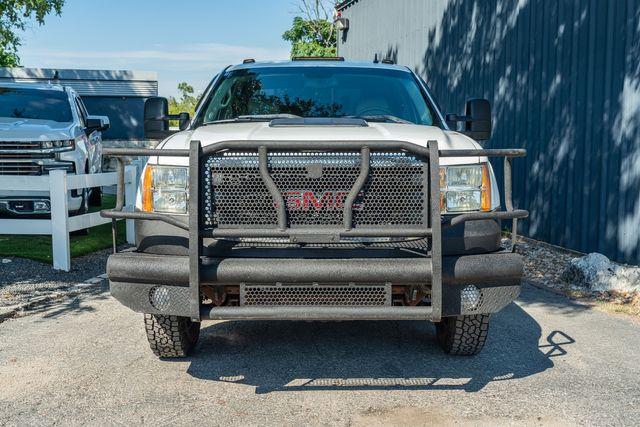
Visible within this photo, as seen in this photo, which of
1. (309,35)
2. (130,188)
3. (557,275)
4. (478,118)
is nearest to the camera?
(478,118)

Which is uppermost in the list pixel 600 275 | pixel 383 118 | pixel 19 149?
pixel 383 118

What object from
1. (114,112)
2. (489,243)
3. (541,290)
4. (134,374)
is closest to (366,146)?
(489,243)

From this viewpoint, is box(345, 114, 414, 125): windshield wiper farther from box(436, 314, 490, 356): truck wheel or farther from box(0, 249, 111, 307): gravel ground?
box(0, 249, 111, 307): gravel ground

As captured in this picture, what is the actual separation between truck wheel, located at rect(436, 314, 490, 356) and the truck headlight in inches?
77.1

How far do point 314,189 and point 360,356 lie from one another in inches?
61.8

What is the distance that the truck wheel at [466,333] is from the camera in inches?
192

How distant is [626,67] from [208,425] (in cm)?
663

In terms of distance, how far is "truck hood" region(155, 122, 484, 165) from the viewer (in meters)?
4.31

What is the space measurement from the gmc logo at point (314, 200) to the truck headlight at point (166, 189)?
63cm

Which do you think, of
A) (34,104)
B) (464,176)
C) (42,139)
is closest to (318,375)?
(464,176)

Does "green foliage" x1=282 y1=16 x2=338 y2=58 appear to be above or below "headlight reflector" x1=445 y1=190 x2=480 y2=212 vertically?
above

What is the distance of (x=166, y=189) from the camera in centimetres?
430

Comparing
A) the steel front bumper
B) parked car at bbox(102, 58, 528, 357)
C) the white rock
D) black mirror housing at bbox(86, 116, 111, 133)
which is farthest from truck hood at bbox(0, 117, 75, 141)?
the white rock

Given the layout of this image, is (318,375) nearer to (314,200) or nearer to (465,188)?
(314,200)
